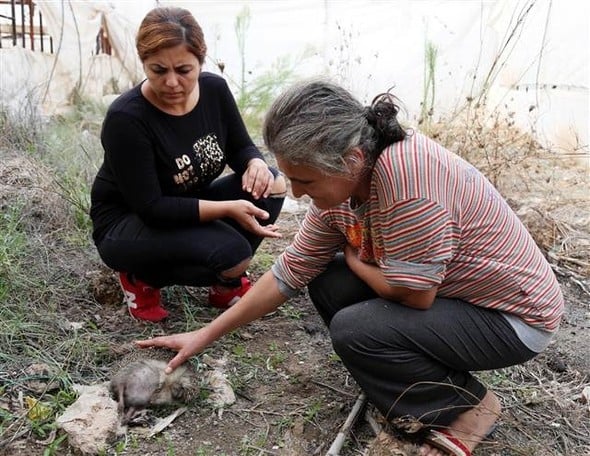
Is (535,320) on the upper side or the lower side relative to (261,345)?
upper

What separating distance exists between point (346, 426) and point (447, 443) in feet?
0.92

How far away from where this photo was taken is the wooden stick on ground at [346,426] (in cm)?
185

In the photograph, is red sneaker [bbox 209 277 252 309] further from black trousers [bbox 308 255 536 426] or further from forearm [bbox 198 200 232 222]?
black trousers [bbox 308 255 536 426]

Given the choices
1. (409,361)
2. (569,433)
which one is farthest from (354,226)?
(569,433)

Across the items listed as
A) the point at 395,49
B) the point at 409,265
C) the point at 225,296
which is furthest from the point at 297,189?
the point at 395,49

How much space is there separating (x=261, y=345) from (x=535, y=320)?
988 mm

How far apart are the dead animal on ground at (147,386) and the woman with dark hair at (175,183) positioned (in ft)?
1.48

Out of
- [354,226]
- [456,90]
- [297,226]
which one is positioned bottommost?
[297,226]

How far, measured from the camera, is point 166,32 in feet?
7.10

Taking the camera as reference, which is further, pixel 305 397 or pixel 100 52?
pixel 100 52

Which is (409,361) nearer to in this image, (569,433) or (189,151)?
(569,433)

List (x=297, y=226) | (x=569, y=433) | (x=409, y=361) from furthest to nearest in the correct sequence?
1. (x=297, y=226)
2. (x=569, y=433)
3. (x=409, y=361)

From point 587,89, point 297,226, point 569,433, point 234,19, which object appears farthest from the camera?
point 234,19

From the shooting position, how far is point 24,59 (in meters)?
5.31
